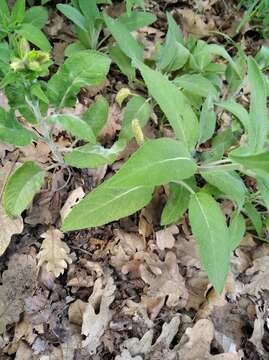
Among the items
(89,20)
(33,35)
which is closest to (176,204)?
(33,35)

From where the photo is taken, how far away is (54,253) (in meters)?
1.99

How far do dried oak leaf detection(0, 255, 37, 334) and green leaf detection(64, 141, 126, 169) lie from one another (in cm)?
50

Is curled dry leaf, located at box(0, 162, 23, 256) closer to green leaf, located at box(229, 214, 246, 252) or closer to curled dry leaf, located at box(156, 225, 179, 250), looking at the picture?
curled dry leaf, located at box(156, 225, 179, 250)

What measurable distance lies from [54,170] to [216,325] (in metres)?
1.10

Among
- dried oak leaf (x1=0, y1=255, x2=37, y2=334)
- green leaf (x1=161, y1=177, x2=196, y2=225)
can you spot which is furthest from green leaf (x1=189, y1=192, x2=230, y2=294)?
dried oak leaf (x1=0, y1=255, x2=37, y2=334)

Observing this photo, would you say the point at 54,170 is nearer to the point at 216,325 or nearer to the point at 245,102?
the point at 216,325

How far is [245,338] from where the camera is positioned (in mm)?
2027

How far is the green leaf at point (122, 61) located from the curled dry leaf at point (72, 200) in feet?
2.35

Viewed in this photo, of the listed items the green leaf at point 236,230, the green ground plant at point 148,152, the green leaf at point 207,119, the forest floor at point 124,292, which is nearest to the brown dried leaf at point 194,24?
the green ground plant at point 148,152

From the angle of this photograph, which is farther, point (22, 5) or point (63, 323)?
point (22, 5)

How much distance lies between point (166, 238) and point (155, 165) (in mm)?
910

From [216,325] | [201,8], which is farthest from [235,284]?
[201,8]

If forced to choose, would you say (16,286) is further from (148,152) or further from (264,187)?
(264,187)

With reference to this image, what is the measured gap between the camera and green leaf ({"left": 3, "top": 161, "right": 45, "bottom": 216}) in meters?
1.85
